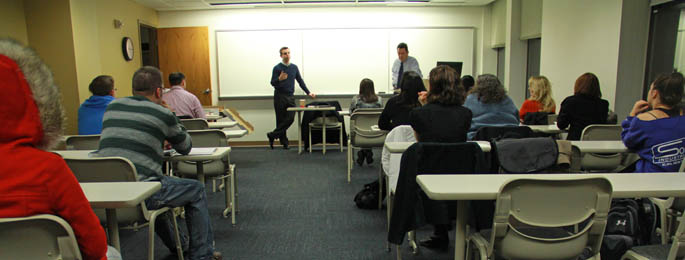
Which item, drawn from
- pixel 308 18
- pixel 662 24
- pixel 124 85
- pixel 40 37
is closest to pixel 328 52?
pixel 308 18

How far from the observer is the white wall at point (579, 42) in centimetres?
428

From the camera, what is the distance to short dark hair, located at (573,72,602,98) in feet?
11.1

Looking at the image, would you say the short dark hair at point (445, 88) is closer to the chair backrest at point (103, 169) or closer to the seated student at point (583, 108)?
the seated student at point (583, 108)

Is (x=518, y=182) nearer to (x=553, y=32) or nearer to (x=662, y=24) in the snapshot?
(x=662, y=24)

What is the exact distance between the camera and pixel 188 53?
23.7ft

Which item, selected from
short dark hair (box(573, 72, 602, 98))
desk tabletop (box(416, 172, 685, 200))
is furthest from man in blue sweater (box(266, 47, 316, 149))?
desk tabletop (box(416, 172, 685, 200))

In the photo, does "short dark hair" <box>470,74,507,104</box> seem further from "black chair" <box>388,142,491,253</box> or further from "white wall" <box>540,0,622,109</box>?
"white wall" <box>540,0,622,109</box>

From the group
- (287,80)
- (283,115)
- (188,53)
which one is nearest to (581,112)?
(287,80)

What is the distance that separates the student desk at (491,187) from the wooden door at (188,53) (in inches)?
245

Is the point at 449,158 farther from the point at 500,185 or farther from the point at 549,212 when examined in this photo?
the point at 549,212

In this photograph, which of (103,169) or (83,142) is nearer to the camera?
(103,169)

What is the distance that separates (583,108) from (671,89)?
3.83 ft

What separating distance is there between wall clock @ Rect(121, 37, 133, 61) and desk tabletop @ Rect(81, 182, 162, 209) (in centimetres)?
509

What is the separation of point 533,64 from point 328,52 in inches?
131
